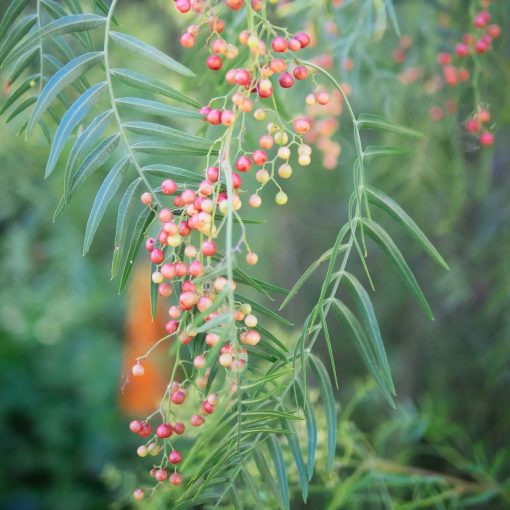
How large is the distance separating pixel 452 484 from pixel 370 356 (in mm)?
792

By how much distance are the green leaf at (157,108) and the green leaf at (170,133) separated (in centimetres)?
2

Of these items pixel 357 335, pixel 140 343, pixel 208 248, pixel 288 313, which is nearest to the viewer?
pixel 208 248

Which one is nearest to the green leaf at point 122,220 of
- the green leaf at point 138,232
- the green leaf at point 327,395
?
the green leaf at point 138,232

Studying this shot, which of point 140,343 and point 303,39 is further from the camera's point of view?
point 140,343

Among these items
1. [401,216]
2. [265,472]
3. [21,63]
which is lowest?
[265,472]

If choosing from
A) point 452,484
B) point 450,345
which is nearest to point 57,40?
point 452,484

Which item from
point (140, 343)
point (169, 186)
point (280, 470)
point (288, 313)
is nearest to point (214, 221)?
point (169, 186)

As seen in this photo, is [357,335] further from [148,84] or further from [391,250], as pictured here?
[148,84]

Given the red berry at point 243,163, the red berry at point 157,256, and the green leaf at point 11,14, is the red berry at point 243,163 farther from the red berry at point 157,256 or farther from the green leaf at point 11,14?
the green leaf at point 11,14

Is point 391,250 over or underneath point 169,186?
underneath

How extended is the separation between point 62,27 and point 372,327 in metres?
0.39

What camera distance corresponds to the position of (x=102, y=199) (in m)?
0.60

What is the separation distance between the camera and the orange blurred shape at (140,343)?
2.70 m

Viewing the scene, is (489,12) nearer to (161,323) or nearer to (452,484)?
(452,484)
